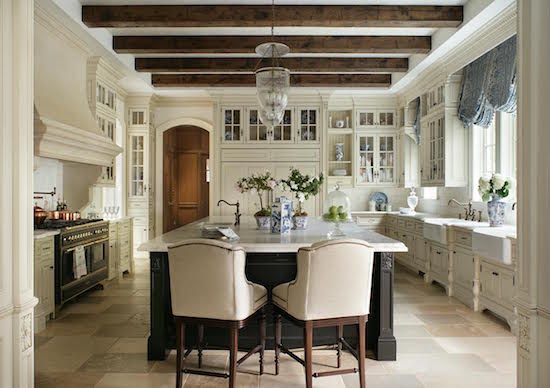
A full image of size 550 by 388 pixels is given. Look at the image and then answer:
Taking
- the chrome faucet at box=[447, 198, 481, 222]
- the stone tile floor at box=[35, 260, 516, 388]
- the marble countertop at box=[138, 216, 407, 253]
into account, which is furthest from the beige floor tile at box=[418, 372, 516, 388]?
the chrome faucet at box=[447, 198, 481, 222]

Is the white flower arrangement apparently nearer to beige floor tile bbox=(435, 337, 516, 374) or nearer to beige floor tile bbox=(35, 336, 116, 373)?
beige floor tile bbox=(435, 337, 516, 374)

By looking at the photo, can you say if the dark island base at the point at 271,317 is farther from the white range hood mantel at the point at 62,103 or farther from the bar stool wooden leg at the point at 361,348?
the white range hood mantel at the point at 62,103

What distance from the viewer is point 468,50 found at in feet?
17.0

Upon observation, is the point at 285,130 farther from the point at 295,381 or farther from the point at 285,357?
the point at 295,381

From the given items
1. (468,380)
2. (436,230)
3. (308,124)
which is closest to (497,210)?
(436,230)

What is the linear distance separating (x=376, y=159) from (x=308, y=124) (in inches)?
56.0

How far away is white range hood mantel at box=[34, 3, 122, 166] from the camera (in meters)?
3.99

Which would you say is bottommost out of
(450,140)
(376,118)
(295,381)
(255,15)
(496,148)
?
(295,381)

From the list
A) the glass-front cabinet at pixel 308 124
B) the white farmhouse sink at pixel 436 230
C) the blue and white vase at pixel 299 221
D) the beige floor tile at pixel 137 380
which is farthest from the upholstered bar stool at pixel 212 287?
the glass-front cabinet at pixel 308 124

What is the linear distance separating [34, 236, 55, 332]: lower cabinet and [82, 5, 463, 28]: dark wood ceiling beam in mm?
2265

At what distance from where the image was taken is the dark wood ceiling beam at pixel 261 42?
5.32 meters

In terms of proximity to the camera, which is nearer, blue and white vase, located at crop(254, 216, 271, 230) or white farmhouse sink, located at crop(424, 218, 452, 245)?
blue and white vase, located at crop(254, 216, 271, 230)

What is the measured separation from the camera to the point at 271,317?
3.43 m

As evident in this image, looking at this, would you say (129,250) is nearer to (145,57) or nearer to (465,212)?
(145,57)
